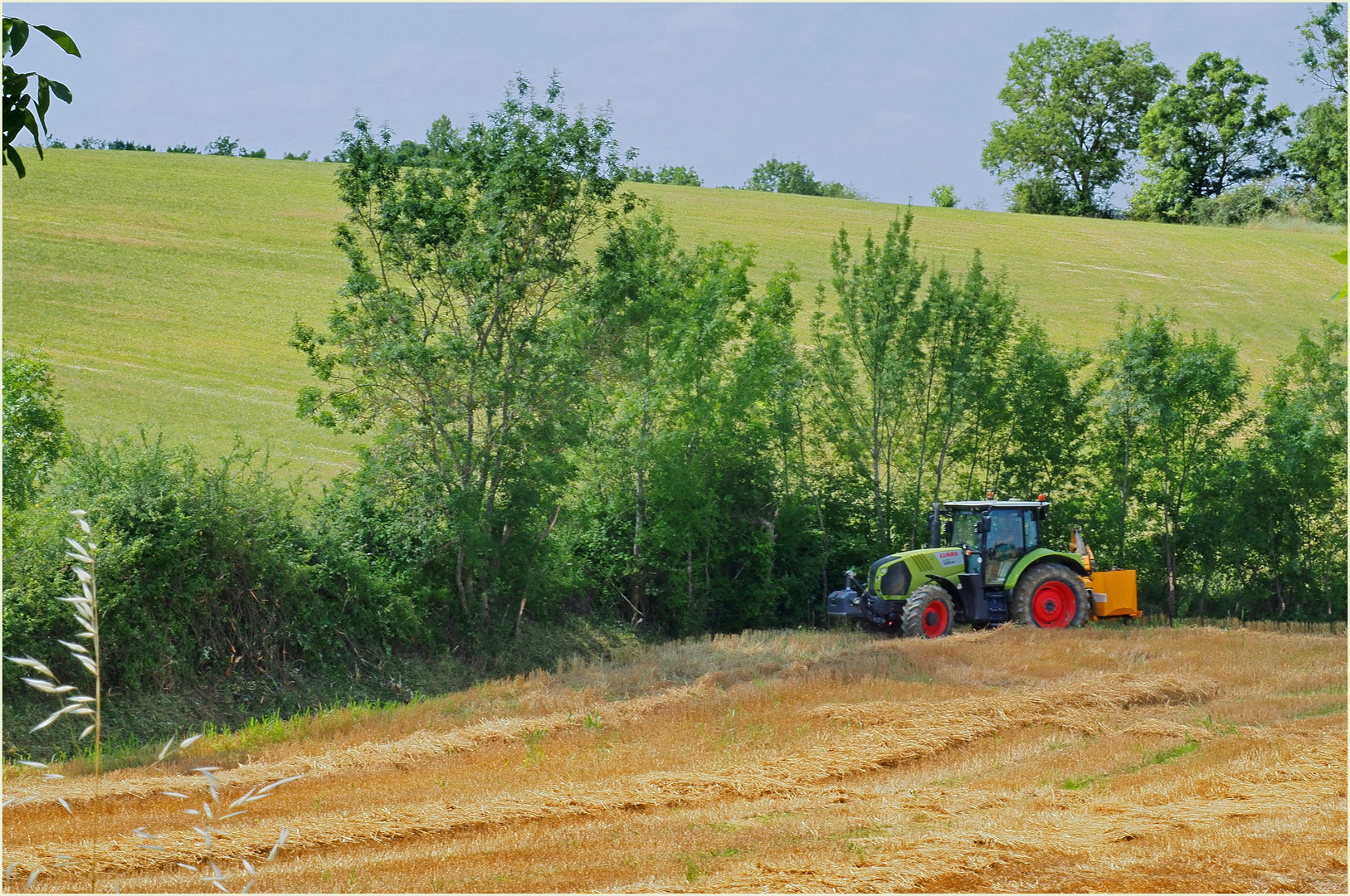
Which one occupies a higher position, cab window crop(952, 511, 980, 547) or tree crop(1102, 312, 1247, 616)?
tree crop(1102, 312, 1247, 616)

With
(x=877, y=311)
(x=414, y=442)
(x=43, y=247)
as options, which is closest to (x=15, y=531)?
(x=414, y=442)

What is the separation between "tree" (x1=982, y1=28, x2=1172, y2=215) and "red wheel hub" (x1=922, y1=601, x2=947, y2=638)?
50.9 m

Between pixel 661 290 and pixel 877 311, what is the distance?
14.7 feet

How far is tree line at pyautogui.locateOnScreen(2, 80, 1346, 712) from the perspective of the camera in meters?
14.2

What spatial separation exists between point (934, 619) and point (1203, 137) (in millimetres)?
49791

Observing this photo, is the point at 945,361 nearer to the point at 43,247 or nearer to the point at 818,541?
the point at 818,541

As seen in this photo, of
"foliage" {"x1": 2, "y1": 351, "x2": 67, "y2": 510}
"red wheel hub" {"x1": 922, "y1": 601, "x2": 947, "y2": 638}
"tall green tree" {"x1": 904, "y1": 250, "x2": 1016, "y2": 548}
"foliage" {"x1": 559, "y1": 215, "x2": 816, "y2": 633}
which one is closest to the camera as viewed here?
"foliage" {"x1": 2, "y1": 351, "x2": 67, "y2": 510}

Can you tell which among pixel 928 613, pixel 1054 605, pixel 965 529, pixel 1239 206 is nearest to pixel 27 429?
pixel 928 613

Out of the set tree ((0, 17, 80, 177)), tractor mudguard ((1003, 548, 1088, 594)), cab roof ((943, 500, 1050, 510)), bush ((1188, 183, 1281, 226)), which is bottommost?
tractor mudguard ((1003, 548, 1088, 594))

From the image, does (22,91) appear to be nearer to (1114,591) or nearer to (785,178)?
(1114,591)

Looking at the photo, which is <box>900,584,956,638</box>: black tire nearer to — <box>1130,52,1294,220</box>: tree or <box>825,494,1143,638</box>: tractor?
<box>825,494,1143,638</box>: tractor

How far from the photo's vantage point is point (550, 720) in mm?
11570

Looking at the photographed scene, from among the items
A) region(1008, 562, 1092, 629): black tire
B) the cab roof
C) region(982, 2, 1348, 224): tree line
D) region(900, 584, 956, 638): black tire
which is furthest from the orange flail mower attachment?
Answer: region(982, 2, 1348, 224): tree line

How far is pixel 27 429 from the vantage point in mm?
14031
